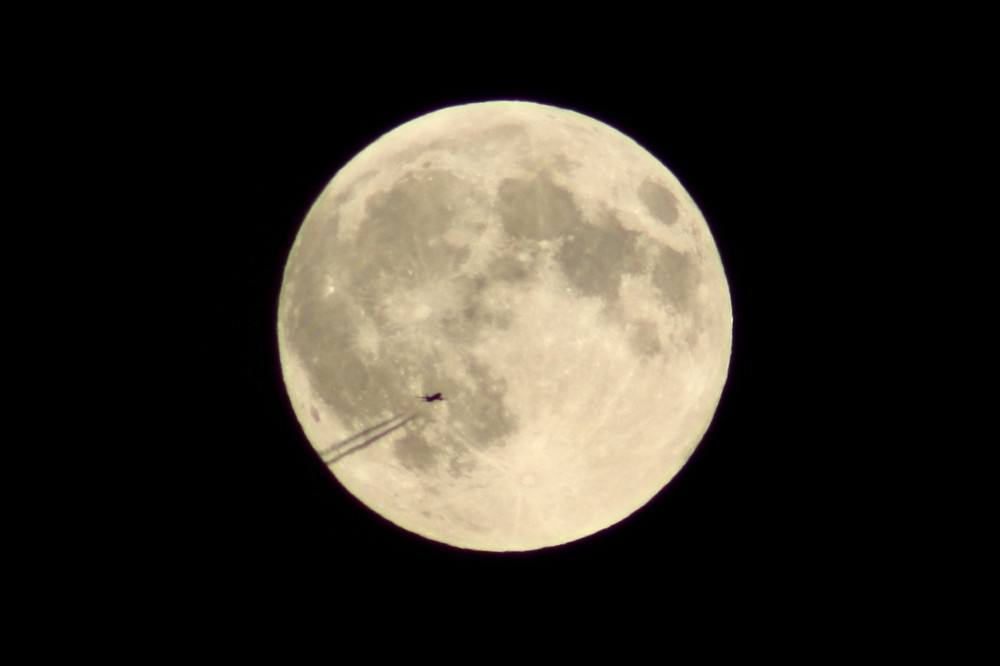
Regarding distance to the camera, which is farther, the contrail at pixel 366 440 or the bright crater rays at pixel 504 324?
the contrail at pixel 366 440

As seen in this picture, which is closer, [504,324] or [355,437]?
[504,324]

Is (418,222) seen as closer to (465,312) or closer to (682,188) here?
(465,312)

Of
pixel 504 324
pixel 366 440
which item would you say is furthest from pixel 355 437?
pixel 504 324

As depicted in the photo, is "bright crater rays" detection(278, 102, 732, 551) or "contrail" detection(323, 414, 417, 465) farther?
"contrail" detection(323, 414, 417, 465)

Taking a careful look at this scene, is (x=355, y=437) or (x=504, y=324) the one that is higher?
(x=504, y=324)

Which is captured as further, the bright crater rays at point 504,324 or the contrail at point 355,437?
the contrail at point 355,437

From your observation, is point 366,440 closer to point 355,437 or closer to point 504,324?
point 355,437

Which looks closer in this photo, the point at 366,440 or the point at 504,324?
the point at 504,324

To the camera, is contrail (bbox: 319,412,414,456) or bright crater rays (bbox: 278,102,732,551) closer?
bright crater rays (bbox: 278,102,732,551)
